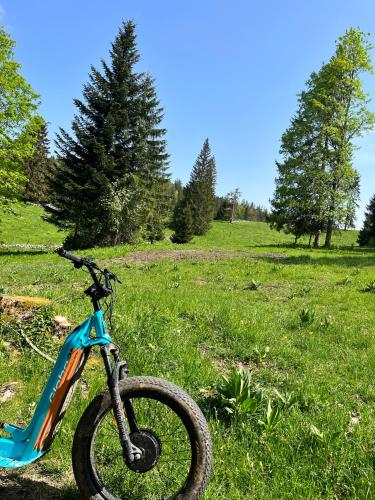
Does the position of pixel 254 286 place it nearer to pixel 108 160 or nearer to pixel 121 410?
pixel 121 410

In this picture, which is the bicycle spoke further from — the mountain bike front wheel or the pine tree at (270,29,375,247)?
the pine tree at (270,29,375,247)

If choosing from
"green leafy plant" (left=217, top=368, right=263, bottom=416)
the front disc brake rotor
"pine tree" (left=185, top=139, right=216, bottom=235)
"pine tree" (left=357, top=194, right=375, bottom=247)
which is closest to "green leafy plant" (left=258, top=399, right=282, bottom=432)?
"green leafy plant" (left=217, top=368, right=263, bottom=416)

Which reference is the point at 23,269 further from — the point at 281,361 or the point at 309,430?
the point at 309,430

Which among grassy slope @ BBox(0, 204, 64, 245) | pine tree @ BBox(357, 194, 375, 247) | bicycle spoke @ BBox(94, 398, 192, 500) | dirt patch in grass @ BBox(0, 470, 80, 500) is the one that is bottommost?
grassy slope @ BBox(0, 204, 64, 245)

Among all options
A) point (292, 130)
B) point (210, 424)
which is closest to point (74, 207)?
point (292, 130)

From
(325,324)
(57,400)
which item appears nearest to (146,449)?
(57,400)

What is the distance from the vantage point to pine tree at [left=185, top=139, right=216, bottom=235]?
229 feet

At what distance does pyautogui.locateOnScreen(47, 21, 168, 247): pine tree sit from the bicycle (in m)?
26.7

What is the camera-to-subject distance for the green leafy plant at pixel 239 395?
14.9 ft

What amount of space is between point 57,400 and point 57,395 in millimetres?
43

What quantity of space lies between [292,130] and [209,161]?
51.2 metres

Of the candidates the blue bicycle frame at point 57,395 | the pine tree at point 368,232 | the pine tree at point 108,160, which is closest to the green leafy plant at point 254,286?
the blue bicycle frame at point 57,395

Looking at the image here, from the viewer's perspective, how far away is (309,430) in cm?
420

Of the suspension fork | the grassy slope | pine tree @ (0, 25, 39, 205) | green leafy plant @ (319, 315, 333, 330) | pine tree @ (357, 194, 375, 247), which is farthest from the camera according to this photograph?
pine tree @ (357, 194, 375, 247)
